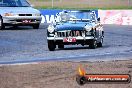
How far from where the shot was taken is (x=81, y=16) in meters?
18.8

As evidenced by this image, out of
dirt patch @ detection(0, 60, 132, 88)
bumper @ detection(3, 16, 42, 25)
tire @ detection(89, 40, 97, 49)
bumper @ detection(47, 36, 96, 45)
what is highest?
dirt patch @ detection(0, 60, 132, 88)

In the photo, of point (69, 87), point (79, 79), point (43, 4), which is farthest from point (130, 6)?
point (79, 79)

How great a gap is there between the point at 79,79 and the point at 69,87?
3.77m

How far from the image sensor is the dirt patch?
889 centimetres

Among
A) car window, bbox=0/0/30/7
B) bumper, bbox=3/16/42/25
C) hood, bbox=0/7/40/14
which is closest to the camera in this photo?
bumper, bbox=3/16/42/25

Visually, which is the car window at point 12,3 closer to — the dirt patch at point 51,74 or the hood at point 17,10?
the hood at point 17,10

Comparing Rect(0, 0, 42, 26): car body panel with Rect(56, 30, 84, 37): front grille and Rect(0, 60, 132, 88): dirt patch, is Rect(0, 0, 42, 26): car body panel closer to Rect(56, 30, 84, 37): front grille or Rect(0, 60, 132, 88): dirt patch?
Rect(56, 30, 84, 37): front grille

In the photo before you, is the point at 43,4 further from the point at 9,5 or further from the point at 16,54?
the point at 16,54

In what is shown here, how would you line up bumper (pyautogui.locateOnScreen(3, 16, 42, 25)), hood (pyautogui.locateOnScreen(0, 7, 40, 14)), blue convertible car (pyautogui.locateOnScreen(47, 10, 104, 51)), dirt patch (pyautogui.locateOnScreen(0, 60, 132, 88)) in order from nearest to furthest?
dirt patch (pyautogui.locateOnScreen(0, 60, 132, 88)), blue convertible car (pyautogui.locateOnScreen(47, 10, 104, 51)), bumper (pyautogui.locateOnScreen(3, 16, 42, 25)), hood (pyautogui.locateOnScreen(0, 7, 40, 14))

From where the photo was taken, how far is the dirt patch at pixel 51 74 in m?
8.89

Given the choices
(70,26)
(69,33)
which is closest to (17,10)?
(70,26)

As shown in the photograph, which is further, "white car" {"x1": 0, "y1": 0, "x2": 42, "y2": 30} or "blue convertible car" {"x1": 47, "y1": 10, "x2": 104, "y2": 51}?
"white car" {"x1": 0, "y1": 0, "x2": 42, "y2": 30}

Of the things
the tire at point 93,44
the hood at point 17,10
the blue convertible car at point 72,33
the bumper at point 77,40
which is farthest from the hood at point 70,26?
the hood at point 17,10

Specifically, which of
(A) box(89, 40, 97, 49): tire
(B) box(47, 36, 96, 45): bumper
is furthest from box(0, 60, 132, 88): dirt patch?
(A) box(89, 40, 97, 49): tire
